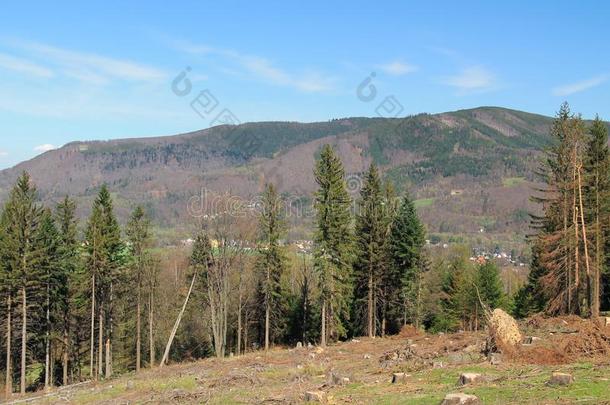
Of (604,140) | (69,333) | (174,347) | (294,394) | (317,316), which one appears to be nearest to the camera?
(294,394)

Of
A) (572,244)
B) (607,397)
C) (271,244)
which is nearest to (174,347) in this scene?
(271,244)

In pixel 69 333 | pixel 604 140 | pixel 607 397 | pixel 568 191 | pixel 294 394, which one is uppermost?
pixel 604 140

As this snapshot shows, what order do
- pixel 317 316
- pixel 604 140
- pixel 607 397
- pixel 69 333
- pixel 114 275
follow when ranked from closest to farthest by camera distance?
pixel 607 397
pixel 604 140
pixel 114 275
pixel 69 333
pixel 317 316

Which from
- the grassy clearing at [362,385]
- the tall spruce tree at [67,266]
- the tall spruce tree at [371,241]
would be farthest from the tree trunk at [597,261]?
the tall spruce tree at [67,266]

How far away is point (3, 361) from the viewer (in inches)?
1783

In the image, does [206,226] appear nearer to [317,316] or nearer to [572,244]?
[317,316]

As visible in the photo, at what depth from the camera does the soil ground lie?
13.4 metres

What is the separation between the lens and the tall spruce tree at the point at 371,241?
145ft

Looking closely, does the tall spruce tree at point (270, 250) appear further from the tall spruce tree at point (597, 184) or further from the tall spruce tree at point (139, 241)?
the tall spruce tree at point (597, 184)

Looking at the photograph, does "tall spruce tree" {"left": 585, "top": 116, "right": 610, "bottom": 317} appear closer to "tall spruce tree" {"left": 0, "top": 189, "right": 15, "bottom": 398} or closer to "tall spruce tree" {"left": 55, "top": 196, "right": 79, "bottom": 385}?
"tall spruce tree" {"left": 55, "top": 196, "right": 79, "bottom": 385}

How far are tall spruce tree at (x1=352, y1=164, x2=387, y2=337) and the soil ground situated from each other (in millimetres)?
17797

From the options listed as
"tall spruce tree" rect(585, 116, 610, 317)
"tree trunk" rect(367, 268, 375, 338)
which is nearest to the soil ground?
"tall spruce tree" rect(585, 116, 610, 317)

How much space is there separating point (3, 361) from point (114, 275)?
13653 mm

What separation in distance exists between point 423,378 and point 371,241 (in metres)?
27.5
